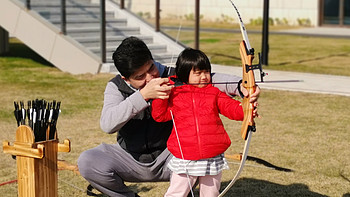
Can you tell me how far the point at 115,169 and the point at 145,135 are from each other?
0.32 metres

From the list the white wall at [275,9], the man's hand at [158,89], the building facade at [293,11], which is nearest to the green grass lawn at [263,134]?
the man's hand at [158,89]

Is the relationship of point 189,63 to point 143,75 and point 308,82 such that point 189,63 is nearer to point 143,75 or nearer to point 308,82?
point 143,75

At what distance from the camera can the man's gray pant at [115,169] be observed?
4660 mm

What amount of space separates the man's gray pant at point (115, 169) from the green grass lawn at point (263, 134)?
0.93 m

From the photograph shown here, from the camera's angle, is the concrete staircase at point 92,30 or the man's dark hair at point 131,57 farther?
the concrete staircase at point 92,30

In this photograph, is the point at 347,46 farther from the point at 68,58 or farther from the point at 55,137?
the point at 55,137

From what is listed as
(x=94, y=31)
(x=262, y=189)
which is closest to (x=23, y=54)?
(x=94, y=31)

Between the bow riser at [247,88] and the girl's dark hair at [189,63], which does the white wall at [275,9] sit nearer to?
the girl's dark hair at [189,63]

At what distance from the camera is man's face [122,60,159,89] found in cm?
447

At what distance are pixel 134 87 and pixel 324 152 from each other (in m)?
3.07

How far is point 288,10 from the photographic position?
2908cm

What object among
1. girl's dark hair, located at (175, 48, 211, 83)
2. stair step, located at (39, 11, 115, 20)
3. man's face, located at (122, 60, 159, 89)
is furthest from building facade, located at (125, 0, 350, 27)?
girl's dark hair, located at (175, 48, 211, 83)

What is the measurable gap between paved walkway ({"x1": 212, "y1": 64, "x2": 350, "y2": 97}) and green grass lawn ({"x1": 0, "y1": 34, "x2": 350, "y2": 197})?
39 cm

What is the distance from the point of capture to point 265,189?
5.78m
